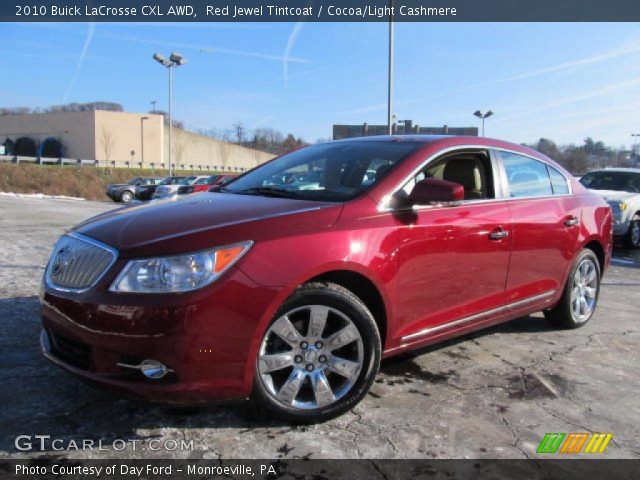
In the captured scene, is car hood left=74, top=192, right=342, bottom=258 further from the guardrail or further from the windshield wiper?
the guardrail

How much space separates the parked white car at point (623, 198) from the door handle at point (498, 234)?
7.98m

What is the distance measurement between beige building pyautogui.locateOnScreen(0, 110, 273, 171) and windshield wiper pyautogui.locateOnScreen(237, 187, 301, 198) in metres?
62.2

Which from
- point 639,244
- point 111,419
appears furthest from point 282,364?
point 639,244

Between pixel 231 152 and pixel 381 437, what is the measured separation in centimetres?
8380

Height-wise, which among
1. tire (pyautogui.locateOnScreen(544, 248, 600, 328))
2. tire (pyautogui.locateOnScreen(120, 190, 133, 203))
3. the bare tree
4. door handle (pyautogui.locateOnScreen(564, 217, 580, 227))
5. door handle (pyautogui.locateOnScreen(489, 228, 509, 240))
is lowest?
tire (pyautogui.locateOnScreen(544, 248, 600, 328))

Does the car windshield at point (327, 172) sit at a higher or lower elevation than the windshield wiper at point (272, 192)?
higher

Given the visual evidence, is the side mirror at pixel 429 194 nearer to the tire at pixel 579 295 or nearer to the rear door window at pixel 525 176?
the rear door window at pixel 525 176

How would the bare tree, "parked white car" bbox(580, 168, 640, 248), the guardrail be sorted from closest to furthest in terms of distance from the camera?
"parked white car" bbox(580, 168, 640, 248) → the guardrail → the bare tree

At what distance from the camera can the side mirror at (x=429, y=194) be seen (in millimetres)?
3178

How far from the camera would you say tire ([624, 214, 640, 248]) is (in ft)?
35.3

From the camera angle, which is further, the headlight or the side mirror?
the side mirror

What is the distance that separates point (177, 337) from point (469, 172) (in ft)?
8.15

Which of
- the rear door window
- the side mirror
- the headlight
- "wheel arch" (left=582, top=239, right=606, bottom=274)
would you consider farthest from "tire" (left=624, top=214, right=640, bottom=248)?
the headlight

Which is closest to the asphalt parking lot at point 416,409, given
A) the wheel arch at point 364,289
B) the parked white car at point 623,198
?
the wheel arch at point 364,289
